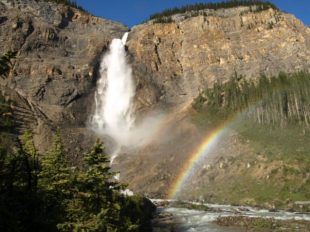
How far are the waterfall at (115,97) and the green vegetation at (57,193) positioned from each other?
7396 cm

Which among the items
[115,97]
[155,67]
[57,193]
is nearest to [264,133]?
[115,97]

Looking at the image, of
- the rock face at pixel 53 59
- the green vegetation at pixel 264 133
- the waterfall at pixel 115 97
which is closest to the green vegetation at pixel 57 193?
the green vegetation at pixel 264 133

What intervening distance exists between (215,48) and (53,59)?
138ft

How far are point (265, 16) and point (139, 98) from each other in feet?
155

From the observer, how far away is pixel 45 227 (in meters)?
12.3

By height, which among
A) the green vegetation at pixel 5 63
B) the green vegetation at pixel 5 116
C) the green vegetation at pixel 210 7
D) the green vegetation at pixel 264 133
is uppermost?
the green vegetation at pixel 210 7

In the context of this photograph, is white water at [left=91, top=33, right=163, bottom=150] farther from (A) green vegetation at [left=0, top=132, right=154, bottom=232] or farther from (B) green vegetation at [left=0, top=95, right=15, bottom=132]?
(B) green vegetation at [left=0, top=95, right=15, bottom=132]

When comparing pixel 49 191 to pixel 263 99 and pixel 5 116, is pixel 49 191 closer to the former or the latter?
pixel 5 116

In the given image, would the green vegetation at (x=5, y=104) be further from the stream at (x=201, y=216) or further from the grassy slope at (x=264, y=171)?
the grassy slope at (x=264, y=171)

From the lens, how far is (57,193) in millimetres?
18000

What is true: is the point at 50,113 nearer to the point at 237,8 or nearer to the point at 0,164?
the point at 237,8

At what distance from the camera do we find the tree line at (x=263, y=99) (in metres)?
86.1

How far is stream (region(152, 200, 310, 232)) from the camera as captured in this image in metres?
40.5

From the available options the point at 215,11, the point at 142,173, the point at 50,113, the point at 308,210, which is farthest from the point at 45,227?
the point at 215,11
